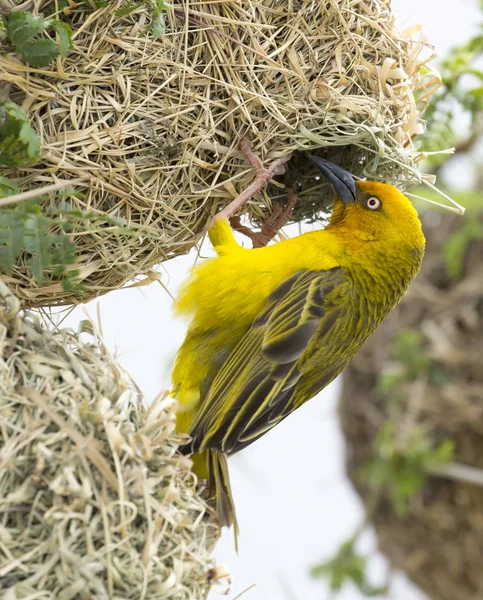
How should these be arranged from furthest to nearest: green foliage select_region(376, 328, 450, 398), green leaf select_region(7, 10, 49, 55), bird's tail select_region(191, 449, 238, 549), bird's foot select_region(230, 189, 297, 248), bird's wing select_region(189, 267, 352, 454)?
green foliage select_region(376, 328, 450, 398) < bird's foot select_region(230, 189, 297, 248) < bird's wing select_region(189, 267, 352, 454) < bird's tail select_region(191, 449, 238, 549) < green leaf select_region(7, 10, 49, 55)

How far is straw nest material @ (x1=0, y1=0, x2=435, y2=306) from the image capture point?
6.52 feet

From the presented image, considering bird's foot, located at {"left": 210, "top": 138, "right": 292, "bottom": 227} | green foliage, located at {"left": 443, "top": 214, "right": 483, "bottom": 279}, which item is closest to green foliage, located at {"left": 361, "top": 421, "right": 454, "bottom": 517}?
green foliage, located at {"left": 443, "top": 214, "right": 483, "bottom": 279}

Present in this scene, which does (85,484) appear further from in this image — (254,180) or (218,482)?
(254,180)

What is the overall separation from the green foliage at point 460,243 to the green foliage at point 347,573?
5.16 ft

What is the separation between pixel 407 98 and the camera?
97.8 inches

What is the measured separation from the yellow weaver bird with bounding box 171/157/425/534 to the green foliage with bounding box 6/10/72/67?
0.69 meters

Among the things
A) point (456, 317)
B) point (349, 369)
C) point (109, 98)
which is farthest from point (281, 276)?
point (349, 369)

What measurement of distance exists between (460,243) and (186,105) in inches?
103

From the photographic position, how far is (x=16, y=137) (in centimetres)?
185

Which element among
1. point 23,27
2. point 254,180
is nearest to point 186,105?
point 254,180

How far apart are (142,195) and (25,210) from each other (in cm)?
45

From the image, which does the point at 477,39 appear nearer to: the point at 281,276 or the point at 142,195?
the point at 281,276

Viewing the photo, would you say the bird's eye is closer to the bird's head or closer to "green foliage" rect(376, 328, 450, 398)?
the bird's head

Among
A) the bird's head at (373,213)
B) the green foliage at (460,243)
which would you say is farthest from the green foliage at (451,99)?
the green foliage at (460,243)
